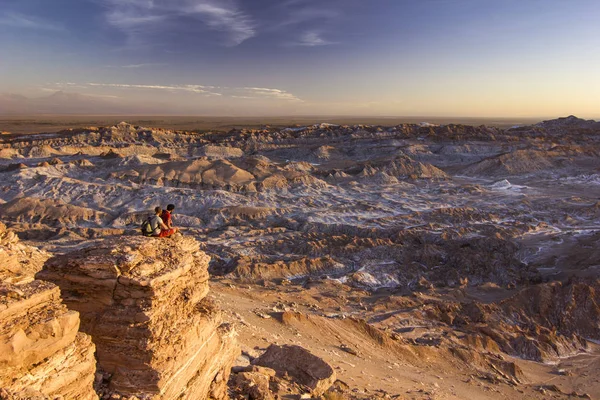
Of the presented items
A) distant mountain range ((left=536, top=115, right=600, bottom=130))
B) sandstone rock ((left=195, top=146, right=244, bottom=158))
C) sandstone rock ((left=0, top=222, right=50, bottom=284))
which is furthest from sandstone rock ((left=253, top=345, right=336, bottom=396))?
distant mountain range ((left=536, top=115, right=600, bottom=130))

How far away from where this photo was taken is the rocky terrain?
435 cm

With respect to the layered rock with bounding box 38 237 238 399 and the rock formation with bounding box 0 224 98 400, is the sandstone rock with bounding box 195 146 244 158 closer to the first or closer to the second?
the layered rock with bounding box 38 237 238 399

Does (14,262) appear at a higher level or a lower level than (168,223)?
higher

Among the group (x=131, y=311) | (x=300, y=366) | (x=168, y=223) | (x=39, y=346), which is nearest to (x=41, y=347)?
(x=39, y=346)

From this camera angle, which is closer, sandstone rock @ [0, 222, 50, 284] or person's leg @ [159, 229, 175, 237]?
sandstone rock @ [0, 222, 50, 284]

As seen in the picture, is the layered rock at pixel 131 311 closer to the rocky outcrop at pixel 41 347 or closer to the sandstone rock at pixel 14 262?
the sandstone rock at pixel 14 262

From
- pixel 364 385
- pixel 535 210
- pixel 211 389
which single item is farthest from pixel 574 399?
pixel 535 210

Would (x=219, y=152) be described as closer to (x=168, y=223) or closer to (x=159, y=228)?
(x=168, y=223)

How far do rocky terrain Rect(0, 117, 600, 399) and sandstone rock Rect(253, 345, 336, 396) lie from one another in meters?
0.04

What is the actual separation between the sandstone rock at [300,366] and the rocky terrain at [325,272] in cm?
4

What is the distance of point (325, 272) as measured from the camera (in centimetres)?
1741

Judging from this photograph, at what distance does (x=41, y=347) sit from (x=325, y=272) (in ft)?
47.8

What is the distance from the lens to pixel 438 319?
13.6 meters

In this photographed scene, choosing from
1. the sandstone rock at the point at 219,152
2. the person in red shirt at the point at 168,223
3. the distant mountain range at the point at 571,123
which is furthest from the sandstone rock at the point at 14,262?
the distant mountain range at the point at 571,123
